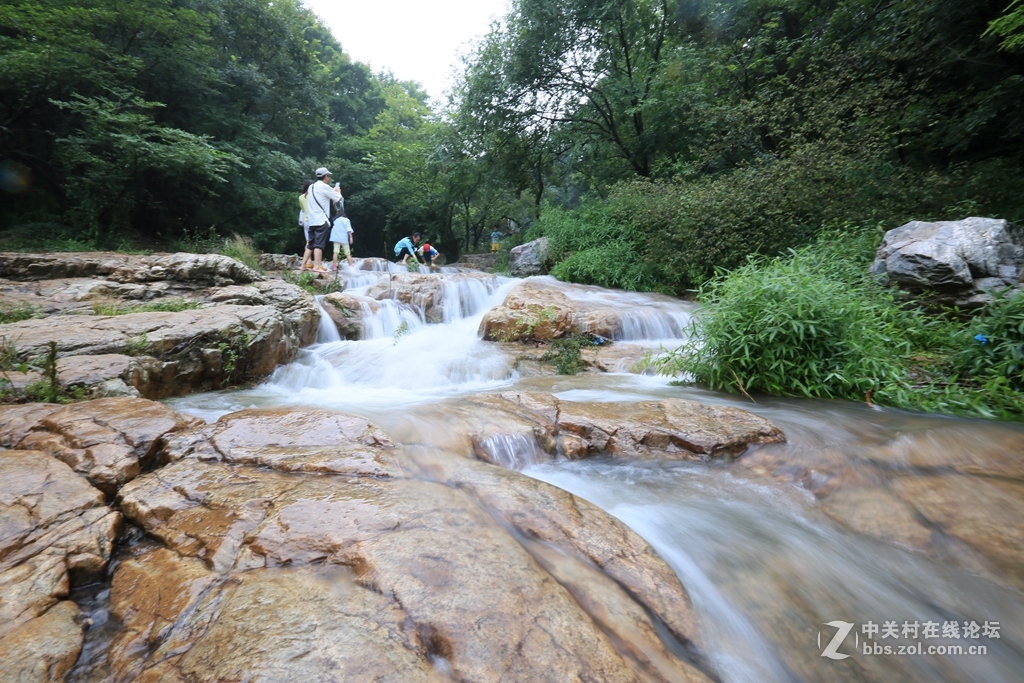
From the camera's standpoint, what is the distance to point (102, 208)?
1217 centimetres

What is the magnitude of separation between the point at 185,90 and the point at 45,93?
11.3 feet

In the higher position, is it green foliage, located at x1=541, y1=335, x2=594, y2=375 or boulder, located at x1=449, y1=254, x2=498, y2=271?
boulder, located at x1=449, y1=254, x2=498, y2=271

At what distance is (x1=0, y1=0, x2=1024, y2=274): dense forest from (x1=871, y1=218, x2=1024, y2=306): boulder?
188 cm

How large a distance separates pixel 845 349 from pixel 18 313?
9346 millimetres

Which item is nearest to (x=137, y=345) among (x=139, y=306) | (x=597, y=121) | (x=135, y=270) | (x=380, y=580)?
(x=139, y=306)

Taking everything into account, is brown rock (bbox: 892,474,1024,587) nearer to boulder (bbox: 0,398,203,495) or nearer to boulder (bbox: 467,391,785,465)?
boulder (bbox: 467,391,785,465)

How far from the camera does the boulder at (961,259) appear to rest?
5.27 meters

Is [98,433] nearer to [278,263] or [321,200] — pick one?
[321,200]

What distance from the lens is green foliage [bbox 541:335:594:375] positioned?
6.21m

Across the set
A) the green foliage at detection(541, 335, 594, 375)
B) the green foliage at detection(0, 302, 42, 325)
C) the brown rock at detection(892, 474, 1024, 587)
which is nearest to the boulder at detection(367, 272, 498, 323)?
the green foliage at detection(541, 335, 594, 375)

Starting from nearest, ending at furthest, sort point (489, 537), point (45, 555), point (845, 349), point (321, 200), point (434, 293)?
point (45, 555), point (489, 537), point (845, 349), point (321, 200), point (434, 293)

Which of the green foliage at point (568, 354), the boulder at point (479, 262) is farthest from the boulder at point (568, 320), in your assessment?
the boulder at point (479, 262)

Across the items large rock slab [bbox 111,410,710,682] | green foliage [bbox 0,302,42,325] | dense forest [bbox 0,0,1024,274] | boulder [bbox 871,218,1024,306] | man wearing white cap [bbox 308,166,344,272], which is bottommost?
large rock slab [bbox 111,410,710,682]

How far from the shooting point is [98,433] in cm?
264
